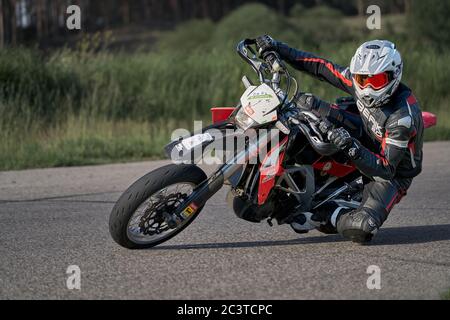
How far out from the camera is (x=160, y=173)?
6.17 meters

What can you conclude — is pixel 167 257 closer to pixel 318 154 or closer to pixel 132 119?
pixel 318 154

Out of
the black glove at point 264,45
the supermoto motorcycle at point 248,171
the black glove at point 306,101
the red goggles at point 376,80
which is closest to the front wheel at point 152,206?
the supermoto motorcycle at point 248,171

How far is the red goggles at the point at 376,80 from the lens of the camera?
650cm

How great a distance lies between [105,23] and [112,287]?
1882 inches

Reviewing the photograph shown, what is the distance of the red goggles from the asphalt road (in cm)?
128

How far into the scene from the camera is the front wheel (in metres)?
6.15

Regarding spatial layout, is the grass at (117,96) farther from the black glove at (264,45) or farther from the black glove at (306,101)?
the black glove at (306,101)

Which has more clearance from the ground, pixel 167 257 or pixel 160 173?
pixel 160 173

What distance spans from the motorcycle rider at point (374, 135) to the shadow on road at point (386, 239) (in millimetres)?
148

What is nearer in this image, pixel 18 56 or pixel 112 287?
pixel 112 287

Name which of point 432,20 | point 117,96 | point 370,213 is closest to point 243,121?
point 370,213
